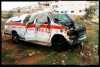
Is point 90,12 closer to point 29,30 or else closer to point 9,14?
point 29,30

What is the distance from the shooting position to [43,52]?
6277 mm

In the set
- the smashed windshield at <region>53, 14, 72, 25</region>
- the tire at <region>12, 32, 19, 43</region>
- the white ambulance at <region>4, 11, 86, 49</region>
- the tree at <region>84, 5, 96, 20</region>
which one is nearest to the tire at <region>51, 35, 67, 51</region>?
the white ambulance at <region>4, 11, 86, 49</region>

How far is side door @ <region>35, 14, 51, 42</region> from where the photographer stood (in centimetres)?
626

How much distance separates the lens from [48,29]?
626cm

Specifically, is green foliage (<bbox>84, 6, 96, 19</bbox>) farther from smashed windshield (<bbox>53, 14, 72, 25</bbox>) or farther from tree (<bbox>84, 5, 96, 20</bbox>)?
smashed windshield (<bbox>53, 14, 72, 25</bbox>)

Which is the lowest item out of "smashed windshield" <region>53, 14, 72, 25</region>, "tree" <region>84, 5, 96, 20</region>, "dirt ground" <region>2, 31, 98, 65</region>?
"dirt ground" <region>2, 31, 98, 65</region>

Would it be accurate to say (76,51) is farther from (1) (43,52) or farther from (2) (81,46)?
(1) (43,52)

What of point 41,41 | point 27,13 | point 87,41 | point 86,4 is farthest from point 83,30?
point 27,13

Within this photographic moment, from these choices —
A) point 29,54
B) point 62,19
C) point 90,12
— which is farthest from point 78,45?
point 29,54

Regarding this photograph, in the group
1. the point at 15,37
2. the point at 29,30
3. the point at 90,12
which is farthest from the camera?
the point at 15,37

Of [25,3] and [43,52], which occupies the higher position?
[25,3]

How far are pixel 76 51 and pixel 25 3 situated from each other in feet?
6.40

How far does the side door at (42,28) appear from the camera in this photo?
247 inches

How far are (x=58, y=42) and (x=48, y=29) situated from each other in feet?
1.51
